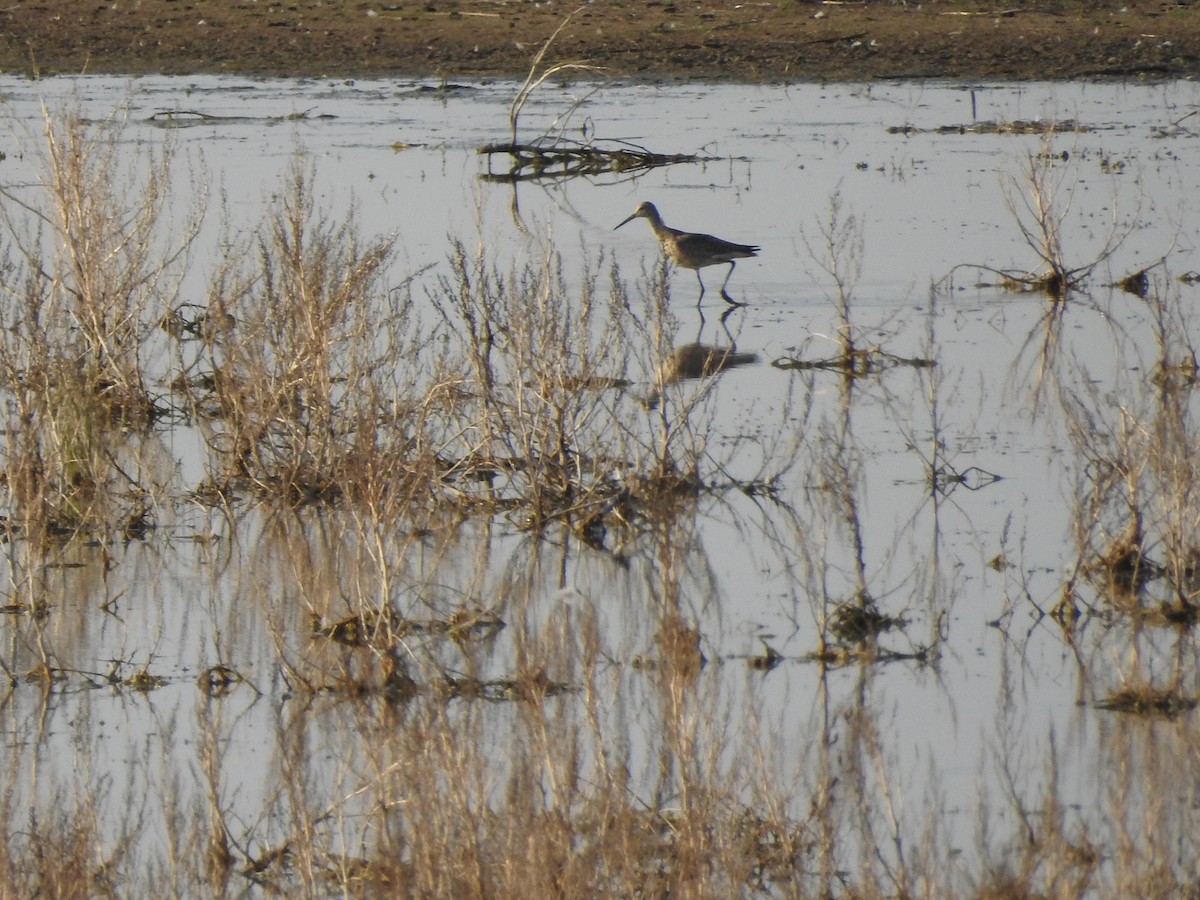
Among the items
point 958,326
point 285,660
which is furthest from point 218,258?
point 285,660

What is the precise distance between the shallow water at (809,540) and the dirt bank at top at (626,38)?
27.1 ft

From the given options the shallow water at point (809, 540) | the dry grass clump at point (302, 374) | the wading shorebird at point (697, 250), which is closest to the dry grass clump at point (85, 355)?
the shallow water at point (809, 540)

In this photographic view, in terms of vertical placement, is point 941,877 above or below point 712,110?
below

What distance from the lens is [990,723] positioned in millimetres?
6766

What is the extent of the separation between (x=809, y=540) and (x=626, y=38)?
22530mm

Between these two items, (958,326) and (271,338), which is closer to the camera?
(271,338)

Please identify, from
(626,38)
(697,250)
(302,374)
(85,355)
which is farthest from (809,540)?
(626,38)

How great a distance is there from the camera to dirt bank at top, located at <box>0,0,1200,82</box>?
28422 millimetres

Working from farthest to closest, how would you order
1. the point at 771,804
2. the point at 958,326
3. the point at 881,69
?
the point at 881,69 → the point at 958,326 → the point at 771,804

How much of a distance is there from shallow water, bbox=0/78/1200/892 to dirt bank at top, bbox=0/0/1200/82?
325 inches

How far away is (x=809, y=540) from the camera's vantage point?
876 cm

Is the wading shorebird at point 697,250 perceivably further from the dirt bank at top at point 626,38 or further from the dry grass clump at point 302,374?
the dirt bank at top at point 626,38

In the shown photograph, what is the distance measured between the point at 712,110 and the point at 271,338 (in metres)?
16.9

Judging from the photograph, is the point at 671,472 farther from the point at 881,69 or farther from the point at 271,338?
the point at 881,69
